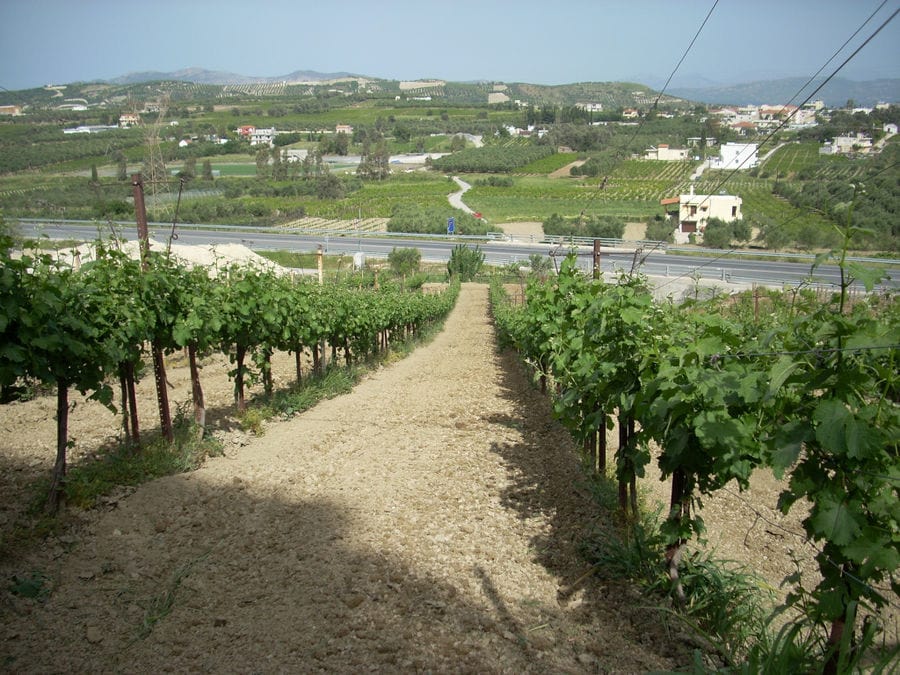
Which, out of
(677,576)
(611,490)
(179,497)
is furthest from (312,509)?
(677,576)

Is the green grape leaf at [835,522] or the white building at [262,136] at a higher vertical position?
the white building at [262,136]

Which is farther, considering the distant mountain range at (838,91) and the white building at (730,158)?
the white building at (730,158)

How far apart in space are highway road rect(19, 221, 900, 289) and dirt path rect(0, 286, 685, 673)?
59.5 ft

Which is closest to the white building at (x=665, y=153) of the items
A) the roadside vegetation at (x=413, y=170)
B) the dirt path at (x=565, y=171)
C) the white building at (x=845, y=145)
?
the roadside vegetation at (x=413, y=170)

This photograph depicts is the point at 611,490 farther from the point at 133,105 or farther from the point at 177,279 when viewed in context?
the point at 133,105

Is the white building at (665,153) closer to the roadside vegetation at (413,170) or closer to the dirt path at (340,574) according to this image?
the roadside vegetation at (413,170)

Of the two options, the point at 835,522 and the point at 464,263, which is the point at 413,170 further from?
the point at 835,522

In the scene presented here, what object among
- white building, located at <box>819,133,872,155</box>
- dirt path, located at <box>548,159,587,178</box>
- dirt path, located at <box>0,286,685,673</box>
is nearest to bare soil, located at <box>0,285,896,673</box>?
dirt path, located at <box>0,286,685,673</box>

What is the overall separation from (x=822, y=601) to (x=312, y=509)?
4025 millimetres

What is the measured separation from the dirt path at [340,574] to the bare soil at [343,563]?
15 millimetres

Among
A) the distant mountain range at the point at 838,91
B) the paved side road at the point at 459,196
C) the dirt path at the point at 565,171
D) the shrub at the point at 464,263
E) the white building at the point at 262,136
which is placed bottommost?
the shrub at the point at 464,263

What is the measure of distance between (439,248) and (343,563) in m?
50.6

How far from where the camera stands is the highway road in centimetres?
2695

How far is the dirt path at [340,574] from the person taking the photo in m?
3.50
